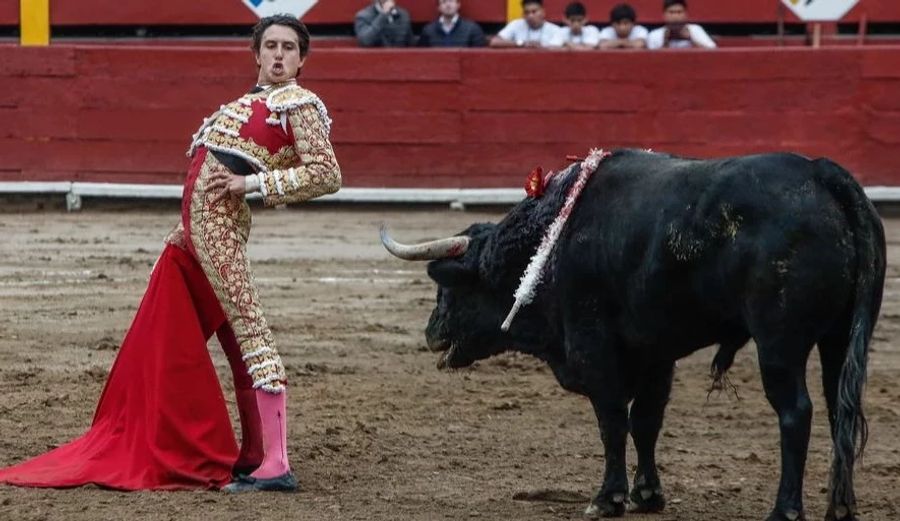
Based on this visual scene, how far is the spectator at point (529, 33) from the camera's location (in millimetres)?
11391

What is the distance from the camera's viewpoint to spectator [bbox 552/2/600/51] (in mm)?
11250

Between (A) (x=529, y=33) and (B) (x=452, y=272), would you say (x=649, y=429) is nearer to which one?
(B) (x=452, y=272)

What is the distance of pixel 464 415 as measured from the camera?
5836 mm

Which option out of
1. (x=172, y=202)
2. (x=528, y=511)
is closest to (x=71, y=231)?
(x=172, y=202)

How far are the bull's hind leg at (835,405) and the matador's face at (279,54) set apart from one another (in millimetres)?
1490

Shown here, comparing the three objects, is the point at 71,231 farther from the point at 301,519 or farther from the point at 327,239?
the point at 301,519

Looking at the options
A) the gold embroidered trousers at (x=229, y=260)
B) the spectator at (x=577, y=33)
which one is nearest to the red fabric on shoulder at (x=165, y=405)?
the gold embroidered trousers at (x=229, y=260)

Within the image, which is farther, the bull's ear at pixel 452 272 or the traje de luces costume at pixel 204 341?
the bull's ear at pixel 452 272

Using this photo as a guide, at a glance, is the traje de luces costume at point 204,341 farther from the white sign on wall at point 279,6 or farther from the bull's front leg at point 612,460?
the white sign on wall at point 279,6

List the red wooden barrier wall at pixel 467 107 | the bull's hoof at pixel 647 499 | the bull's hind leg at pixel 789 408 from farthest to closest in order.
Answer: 1. the red wooden barrier wall at pixel 467 107
2. the bull's hoof at pixel 647 499
3. the bull's hind leg at pixel 789 408

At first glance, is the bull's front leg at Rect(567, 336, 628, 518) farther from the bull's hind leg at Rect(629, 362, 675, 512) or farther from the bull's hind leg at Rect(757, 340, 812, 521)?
the bull's hind leg at Rect(757, 340, 812, 521)

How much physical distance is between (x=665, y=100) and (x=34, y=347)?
A: 545cm

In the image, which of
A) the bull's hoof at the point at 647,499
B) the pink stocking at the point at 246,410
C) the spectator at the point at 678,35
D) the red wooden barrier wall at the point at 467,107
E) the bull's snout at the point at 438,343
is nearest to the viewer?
the bull's hoof at the point at 647,499

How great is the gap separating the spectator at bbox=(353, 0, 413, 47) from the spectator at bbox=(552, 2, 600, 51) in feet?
3.14
